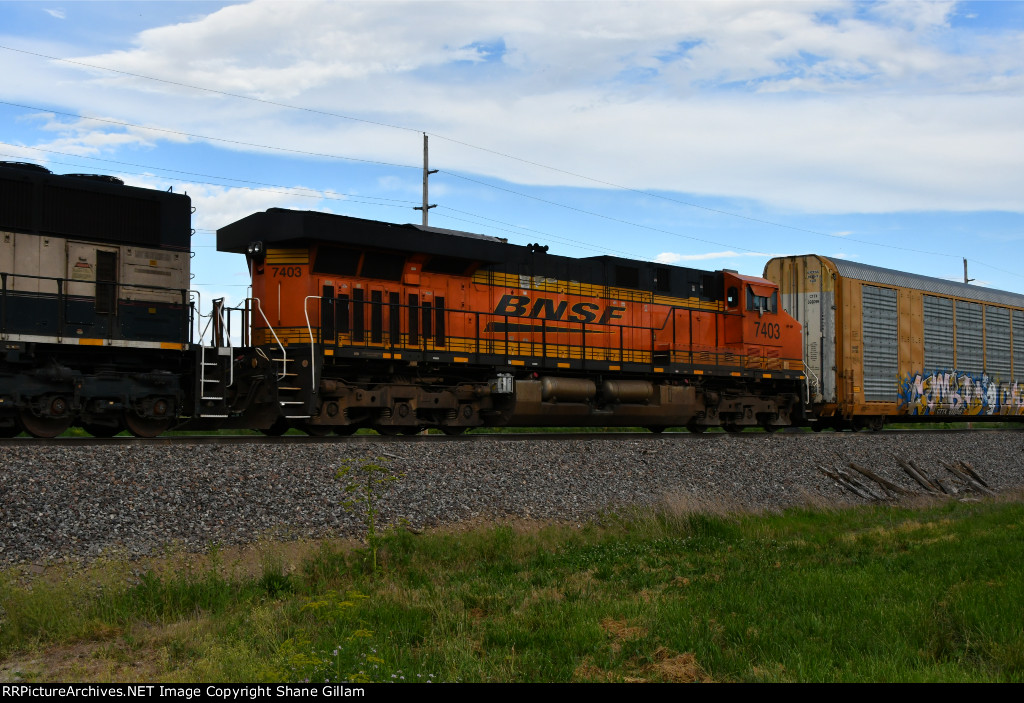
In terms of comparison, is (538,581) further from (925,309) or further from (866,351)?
(925,309)

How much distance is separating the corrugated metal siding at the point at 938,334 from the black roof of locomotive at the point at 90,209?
64.2ft

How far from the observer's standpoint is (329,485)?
9.23m

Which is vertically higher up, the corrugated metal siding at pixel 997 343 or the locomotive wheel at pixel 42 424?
the corrugated metal siding at pixel 997 343

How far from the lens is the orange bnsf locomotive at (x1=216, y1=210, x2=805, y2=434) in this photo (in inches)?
529

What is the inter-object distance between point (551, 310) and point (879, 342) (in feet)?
32.5

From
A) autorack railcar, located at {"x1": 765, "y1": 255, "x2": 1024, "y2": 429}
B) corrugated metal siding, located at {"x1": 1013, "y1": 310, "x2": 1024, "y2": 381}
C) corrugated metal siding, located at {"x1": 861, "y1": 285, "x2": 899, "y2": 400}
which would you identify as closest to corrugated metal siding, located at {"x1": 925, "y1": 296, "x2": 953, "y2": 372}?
autorack railcar, located at {"x1": 765, "y1": 255, "x2": 1024, "y2": 429}

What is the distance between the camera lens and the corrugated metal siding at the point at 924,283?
2144cm

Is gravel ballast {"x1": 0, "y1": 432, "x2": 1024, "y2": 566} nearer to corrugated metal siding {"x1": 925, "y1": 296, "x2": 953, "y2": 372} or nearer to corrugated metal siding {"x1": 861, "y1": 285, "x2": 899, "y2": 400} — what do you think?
corrugated metal siding {"x1": 861, "y1": 285, "x2": 899, "y2": 400}

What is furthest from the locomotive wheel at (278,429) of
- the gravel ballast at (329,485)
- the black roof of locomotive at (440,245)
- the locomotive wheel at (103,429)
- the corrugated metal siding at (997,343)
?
the corrugated metal siding at (997,343)

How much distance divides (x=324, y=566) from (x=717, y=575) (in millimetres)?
3500

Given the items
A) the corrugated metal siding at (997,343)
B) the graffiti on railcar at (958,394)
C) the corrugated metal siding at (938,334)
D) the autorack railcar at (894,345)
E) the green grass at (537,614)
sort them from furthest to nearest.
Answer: the corrugated metal siding at (997,343) < the corrugated metal siding at (938,334) < the graffiti on railcar at (958,394) < the autorack railcar at (894,345) < the green grass at (537,614)

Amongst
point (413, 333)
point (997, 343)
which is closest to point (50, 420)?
point (413, 333)

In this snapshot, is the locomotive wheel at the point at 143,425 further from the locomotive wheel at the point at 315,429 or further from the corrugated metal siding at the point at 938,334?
the corrugated metal siding at the point at 938,334

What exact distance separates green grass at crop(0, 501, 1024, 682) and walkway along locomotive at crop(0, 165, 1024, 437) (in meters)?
5.13
